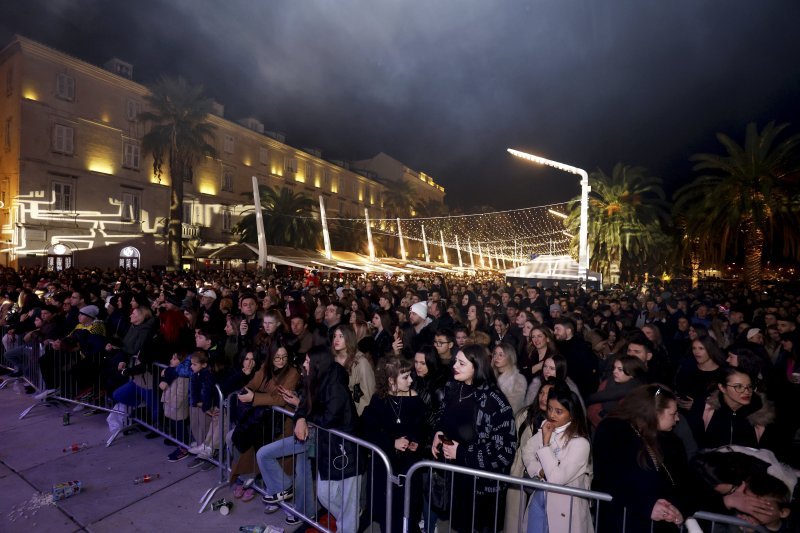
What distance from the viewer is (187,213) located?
3703cm

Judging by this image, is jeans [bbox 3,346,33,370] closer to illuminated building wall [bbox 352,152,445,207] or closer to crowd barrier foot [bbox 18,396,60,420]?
crowd barrier foot [bbox 18,396,60,420]

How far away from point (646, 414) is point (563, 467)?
0.66 m

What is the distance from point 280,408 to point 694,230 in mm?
22949

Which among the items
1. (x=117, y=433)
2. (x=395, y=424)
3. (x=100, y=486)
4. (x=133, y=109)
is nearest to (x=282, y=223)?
(x=133, y=109)

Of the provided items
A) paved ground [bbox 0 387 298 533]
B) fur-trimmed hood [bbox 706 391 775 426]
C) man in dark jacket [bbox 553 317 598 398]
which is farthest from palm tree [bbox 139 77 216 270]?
fur-trimmed hood [bbox 706 391 775 426]

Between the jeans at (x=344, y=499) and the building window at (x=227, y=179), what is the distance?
41.0m

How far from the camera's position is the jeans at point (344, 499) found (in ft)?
12.5

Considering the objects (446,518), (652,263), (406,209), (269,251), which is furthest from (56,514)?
(406,209)

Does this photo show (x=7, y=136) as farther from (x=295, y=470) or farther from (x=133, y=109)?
(x=295, y=470)

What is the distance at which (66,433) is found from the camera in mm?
6070

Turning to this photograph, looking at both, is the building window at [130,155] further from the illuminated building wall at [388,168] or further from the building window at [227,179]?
the illuminated building wall at [388,168]

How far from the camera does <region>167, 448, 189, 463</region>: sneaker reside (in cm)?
537

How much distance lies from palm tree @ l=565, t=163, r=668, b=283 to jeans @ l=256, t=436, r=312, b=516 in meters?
26.8

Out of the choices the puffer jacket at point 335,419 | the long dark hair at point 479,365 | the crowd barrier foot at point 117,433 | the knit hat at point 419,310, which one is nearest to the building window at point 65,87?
the crowd barrier foot at point 117,433
